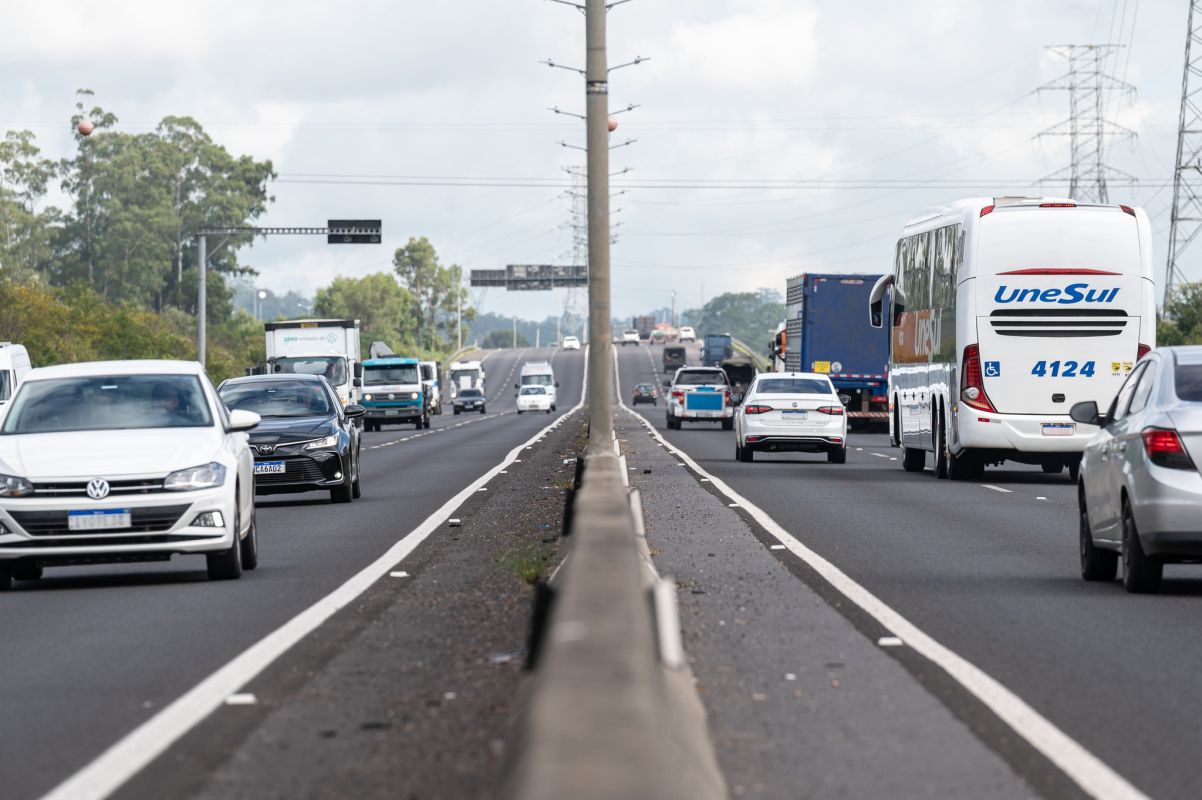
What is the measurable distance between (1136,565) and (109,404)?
768cm

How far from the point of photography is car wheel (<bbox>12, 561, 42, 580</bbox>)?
15.1 metres

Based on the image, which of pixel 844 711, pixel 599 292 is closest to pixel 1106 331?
pixel 599 292

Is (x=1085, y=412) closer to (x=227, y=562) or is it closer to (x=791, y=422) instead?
(x=227, y=562)

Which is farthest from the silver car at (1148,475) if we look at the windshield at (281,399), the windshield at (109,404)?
the windshield at (281,399)

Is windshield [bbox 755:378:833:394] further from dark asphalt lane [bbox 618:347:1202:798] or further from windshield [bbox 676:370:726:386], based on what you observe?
windshield [bbox 676:370:726:386]

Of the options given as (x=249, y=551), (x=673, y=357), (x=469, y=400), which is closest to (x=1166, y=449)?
(x=249, y=551)

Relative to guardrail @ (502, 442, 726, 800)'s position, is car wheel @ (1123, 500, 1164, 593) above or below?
below

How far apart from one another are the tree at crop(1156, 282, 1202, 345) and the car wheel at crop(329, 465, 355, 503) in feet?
256

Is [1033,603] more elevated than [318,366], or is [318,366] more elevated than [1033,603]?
[318,366]

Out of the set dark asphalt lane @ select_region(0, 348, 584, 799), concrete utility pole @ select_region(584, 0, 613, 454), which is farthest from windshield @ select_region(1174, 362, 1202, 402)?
concrete utility pole @ select_region(584, 0, 613, 454)

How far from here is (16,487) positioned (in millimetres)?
14531

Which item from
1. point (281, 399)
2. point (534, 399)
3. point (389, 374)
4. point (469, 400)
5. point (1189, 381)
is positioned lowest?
point (469, 400)

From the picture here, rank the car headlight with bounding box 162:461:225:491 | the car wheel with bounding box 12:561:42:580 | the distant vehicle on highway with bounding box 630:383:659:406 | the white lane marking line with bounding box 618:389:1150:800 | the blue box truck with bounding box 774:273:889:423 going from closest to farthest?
1. the white lane marking line with bounding box 618:389:1150:800
2. the car headlight with bounding box 162:461:225:491
3. the car wheel with bounding box 12:561:42:580
4. the blue box truck with bounding box 774:273:889:423
5. the distant vehicle on highway with bounding box 630:383:659:406

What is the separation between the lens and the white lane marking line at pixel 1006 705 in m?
7.29
